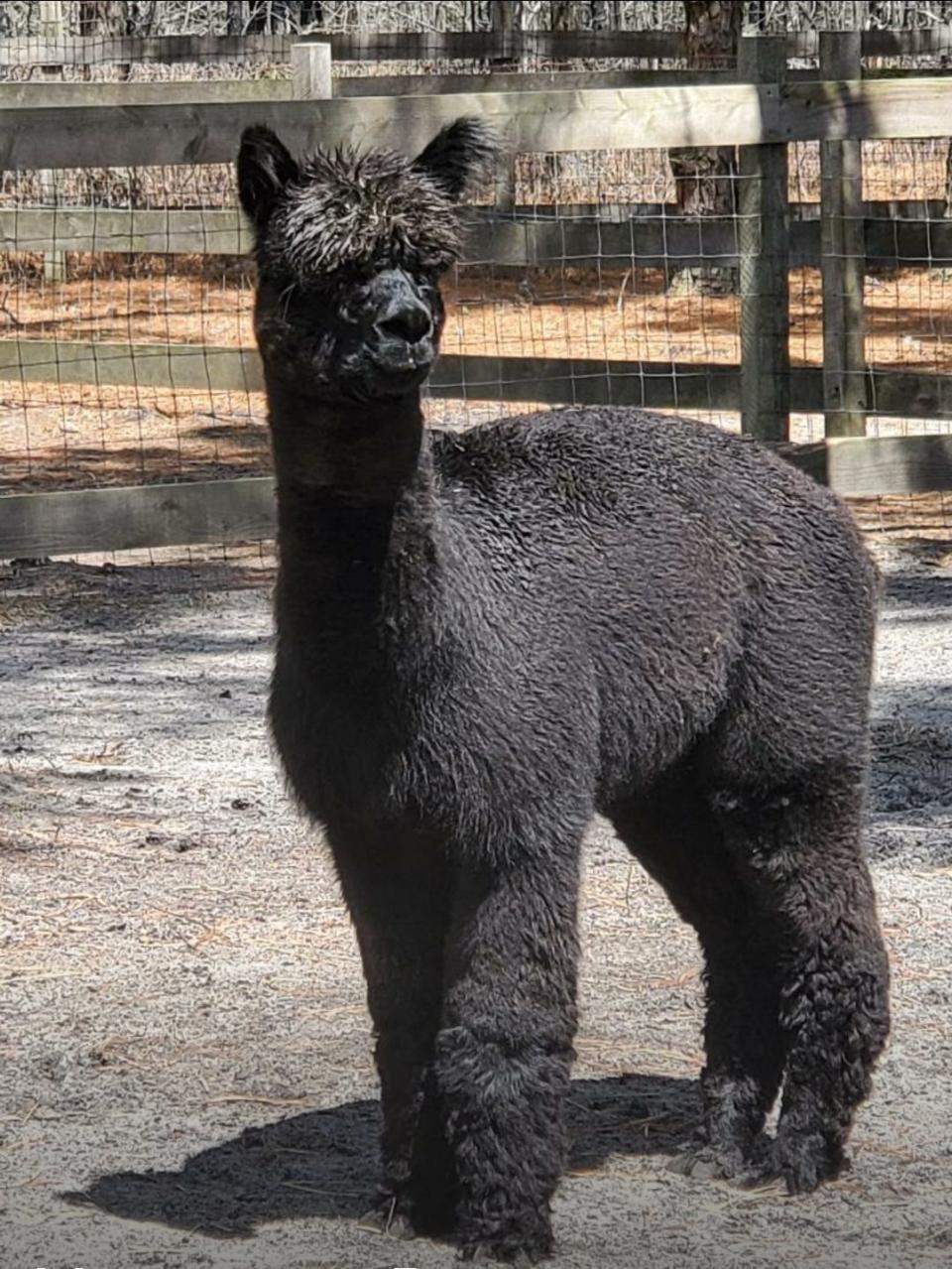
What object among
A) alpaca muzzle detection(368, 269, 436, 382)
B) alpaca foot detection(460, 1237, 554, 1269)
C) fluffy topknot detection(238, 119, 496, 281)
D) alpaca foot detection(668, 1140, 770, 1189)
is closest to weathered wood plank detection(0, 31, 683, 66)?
alpaca foot detection(668, 1140, 770, 1189)

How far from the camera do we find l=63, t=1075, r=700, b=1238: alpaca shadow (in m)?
4.07

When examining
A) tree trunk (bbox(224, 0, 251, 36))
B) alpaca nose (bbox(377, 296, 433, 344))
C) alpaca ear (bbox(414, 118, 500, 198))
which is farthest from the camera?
tree trunk (bbox(224, 0, 251, 36))

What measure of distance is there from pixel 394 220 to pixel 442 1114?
1654 mm

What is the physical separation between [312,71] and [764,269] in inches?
93.2

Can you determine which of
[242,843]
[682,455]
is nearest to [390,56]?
[242,843]

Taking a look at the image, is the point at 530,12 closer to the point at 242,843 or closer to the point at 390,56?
the point at 390,56

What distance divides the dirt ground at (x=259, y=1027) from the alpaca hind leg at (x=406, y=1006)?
10cm

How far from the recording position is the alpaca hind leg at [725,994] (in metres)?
4.26

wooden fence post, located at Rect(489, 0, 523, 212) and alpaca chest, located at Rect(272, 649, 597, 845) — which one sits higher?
wooden fence post, located at Rect(489, 0, 523, 212)

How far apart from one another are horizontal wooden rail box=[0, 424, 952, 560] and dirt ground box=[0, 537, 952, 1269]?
722mm

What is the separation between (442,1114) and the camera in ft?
12.7

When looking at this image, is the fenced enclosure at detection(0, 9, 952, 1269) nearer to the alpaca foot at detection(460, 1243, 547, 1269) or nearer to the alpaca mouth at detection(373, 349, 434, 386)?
the alpaca foot at detection(460, 1243, 547, 1269)

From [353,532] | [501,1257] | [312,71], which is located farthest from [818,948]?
[312,71]

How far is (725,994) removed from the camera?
4309mm
